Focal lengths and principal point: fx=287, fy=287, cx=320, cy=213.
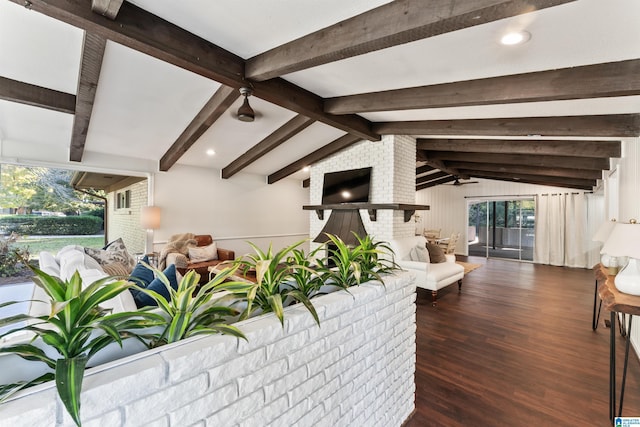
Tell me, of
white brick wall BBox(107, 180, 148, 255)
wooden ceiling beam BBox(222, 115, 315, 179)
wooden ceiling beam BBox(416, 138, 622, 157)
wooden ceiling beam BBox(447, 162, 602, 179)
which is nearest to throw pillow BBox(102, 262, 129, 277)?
white brick wall BBox(107, 180, 148, 255)

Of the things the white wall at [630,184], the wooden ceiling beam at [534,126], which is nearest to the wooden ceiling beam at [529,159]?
the white wall at [630,184]

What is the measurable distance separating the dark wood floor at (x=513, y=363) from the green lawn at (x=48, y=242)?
6006 millimetres

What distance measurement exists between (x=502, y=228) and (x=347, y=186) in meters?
6.20

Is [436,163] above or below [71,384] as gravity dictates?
above

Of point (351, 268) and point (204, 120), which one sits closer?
point (351, 268)

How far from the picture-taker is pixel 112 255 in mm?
3701

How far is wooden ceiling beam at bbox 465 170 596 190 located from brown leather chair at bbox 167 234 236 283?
655 cm

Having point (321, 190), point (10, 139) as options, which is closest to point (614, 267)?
point (321, 190)

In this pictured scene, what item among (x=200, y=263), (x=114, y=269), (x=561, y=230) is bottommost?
(x=200, y=263)

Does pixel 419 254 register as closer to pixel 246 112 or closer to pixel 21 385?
pixel 246 112

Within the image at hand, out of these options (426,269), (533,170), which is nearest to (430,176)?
(533,170)

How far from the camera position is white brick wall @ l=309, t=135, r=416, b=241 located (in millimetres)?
4988

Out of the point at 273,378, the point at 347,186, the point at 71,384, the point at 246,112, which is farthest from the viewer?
the point at 347,186

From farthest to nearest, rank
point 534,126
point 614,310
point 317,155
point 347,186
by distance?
point 317,155 < point 347,186 < point 534,126 < point 614,310
